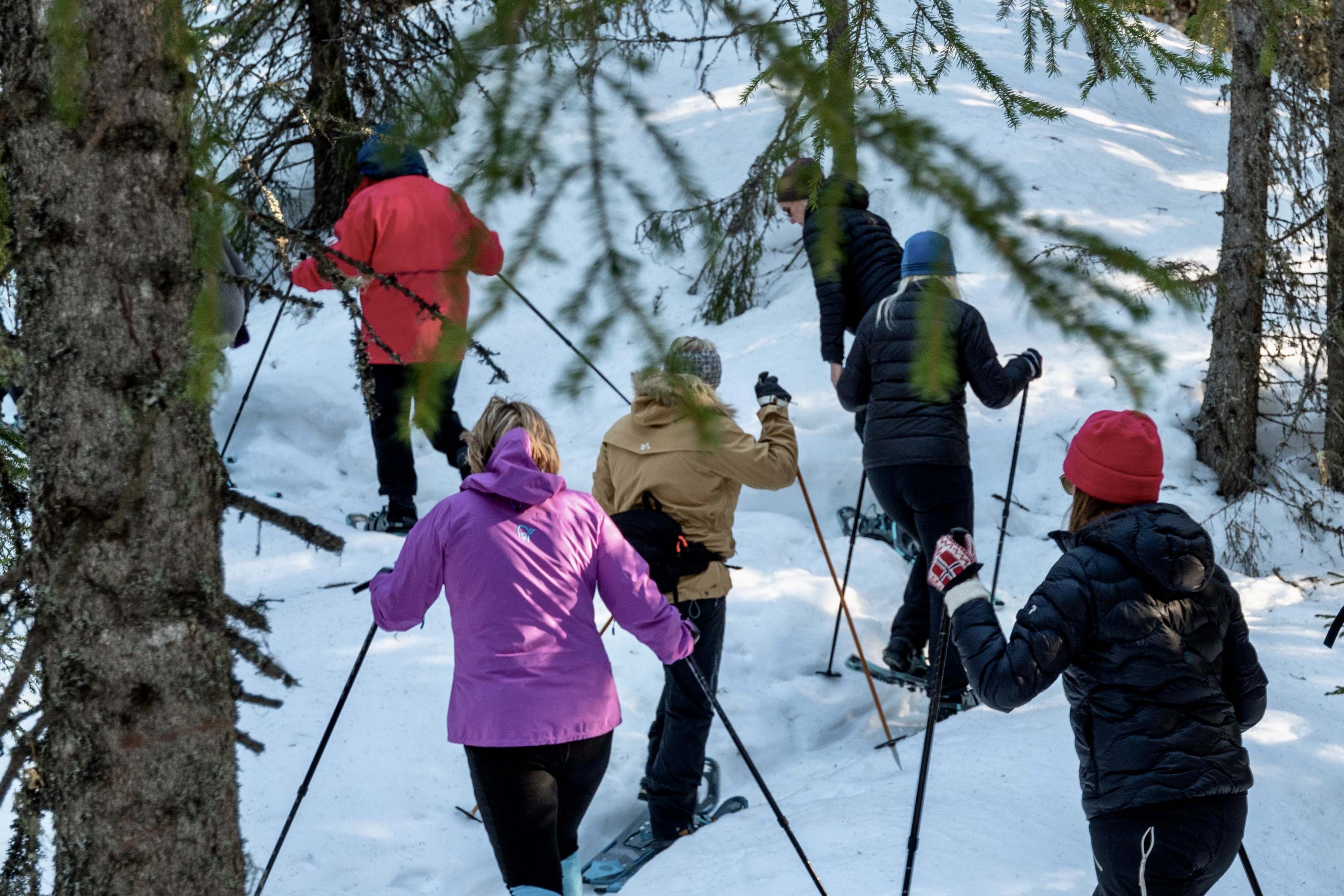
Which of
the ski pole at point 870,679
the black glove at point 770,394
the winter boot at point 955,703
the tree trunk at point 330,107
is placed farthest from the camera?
the tree trunk at point 330,107

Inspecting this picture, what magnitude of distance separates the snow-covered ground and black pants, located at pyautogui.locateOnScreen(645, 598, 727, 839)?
5.7 inches

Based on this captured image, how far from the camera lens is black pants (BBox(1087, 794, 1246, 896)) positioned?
8.93 ft

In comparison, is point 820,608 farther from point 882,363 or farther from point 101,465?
point 101,465

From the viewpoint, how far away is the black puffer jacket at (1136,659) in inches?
107

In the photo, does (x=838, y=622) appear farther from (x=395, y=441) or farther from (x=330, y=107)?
(x=330, y=107)

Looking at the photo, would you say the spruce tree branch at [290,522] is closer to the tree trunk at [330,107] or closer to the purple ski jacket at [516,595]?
the purple ski jacket at [516,595]

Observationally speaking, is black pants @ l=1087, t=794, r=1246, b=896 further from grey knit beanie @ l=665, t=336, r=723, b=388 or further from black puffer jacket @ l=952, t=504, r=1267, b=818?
grey knit beanie @ l=665, t=336, r=723, b=388

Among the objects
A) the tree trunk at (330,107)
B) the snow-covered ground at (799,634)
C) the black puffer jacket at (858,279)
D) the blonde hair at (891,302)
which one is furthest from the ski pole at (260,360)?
the black puffer jacket at (858,279)

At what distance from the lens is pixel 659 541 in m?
4.15

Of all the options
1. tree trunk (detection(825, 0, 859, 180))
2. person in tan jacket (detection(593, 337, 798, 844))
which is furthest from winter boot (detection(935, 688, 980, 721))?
tree trunk (detection(825, 0, 859, 180))

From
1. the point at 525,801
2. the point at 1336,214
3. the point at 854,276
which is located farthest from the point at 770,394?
the point at 1336,214

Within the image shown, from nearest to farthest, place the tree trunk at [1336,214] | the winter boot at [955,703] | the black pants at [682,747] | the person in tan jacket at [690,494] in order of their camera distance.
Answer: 1. the person in tan jacket at [690,494]
2. the black pants at [682,747]
3. the winter boot at [955,703]
4. the tree trunk at [1336,214]

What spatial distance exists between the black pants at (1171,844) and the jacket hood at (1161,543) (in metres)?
0.54

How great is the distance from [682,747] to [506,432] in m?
1.69
